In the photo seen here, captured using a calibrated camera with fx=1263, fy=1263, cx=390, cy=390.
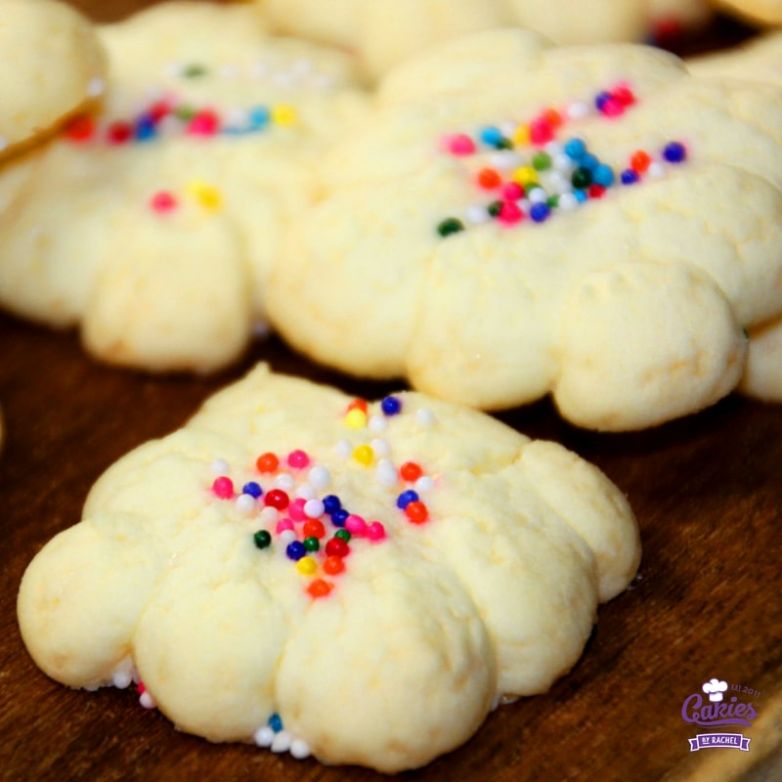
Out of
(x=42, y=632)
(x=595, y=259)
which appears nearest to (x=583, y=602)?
(x=595, y=259)

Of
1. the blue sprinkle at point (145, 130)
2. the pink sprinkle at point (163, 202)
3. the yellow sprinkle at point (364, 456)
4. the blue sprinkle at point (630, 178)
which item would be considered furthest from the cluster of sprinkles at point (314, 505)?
the blue sprinkle at point (145, 130)

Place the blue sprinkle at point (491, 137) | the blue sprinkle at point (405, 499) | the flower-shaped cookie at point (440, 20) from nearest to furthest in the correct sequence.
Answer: the blue sprinkle at point (405, 499) < the blue sprinkle at point (491, 137) < the flower-shaped cookie at point (440, 20)

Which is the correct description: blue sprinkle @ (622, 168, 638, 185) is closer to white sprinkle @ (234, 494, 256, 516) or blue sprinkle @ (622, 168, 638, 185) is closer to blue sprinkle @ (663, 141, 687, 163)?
blue sprinkle @ (663, 141, 687, 163)

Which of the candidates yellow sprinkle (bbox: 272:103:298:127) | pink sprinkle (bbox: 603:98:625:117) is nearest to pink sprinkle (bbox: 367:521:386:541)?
pink sprinkle (bbox: 603:98:625:117)

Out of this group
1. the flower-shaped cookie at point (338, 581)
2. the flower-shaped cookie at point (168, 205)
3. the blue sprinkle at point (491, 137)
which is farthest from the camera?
the flower-shaped cookie at point (168, 205)

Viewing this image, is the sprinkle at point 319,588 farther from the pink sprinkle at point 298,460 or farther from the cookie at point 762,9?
the cookie at point 762,9

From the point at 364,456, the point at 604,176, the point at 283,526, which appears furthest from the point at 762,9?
the point at 283,526
